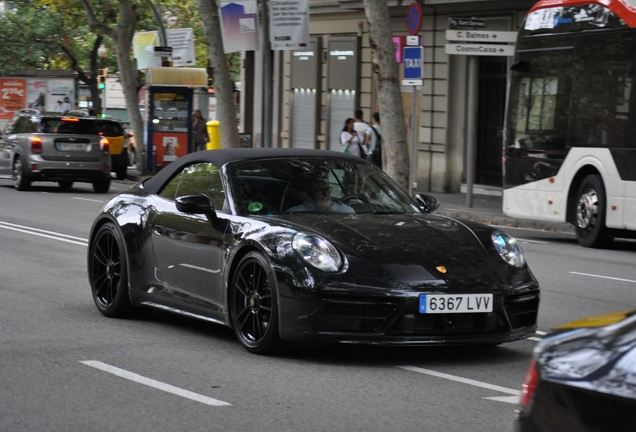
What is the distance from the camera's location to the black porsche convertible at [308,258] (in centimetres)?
691

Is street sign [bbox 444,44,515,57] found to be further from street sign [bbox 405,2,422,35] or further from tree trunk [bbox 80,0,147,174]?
tree trunk [bbox 80,0,147,174]

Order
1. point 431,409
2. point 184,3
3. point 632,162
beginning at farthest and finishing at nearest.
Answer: point 184,3 → point 632,162 → point 431,409

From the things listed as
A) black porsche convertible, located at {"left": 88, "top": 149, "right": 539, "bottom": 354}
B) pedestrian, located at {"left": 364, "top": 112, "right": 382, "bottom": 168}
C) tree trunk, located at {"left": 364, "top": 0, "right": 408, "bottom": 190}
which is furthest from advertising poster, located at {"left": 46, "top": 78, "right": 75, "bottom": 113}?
black porsche convertible, located at {"left": 88, "top": 149, "right": 539, "bottom": 354}

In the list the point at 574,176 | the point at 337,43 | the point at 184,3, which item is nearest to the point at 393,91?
the point at 574,176

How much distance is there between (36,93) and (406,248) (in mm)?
40908

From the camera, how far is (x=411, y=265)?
6.99m

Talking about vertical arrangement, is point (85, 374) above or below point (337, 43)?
below

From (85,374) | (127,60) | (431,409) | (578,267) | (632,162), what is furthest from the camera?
(127,60)

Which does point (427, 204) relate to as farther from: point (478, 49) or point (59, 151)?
point (59, 151)

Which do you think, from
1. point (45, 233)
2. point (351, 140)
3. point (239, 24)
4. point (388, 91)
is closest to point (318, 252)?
point (45, 233)

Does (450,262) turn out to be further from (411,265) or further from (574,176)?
(574,176)

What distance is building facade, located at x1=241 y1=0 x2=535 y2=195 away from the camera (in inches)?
1094

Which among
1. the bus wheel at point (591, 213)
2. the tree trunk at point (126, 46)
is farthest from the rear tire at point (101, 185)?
the bus wheel at point (591, 213)

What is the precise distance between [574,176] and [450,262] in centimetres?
1004
